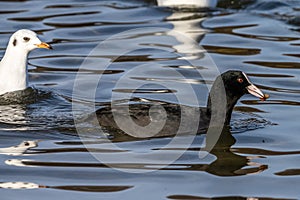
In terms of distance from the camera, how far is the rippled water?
30.2 ft

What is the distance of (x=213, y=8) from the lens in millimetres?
18703

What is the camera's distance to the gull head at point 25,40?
12.6 meters

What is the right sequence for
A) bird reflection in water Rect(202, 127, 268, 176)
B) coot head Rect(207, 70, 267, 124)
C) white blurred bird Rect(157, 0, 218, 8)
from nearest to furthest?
bird reflection in water Rect(202, 127, 268, 176) → coot head Rect(207, 70, 267, 124) → white blurred bird Rect(157, 0, 218, 8)

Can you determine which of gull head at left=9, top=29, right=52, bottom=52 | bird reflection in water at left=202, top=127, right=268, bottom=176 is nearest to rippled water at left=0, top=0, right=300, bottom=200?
bird reflection in water at left=202, top=127, right=268, bottom=176

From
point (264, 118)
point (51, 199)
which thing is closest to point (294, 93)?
point (264, 118)

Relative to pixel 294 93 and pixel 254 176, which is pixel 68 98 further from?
pixel 254 176

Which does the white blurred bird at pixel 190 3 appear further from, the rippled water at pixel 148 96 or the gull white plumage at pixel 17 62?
the gull white plumage at pixel 17 62

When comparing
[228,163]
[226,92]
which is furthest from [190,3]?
[228,163]

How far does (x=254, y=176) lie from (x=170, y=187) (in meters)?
0.91

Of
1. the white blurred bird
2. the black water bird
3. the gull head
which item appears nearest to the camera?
the black water bird

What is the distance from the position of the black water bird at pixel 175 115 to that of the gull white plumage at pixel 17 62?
6.04 ft

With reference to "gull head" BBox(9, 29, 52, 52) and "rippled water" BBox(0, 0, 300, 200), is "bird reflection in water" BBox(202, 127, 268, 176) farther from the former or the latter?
"gull head" BBox(9, 29, 52, 52)

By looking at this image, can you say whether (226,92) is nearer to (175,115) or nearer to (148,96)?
(175,115)

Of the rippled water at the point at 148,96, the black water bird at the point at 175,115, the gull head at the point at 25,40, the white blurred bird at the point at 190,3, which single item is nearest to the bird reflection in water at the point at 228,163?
the rippled water at the point at 148,96
